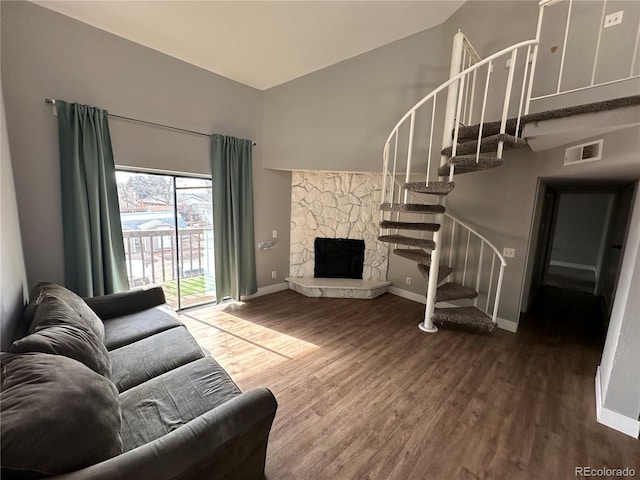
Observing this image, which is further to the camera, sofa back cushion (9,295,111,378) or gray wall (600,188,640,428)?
gray wall (600,188,640,428)

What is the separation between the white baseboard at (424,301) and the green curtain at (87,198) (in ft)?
13.2

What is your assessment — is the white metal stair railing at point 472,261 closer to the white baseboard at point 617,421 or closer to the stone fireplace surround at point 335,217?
the stone fireplace surround at point 335,217

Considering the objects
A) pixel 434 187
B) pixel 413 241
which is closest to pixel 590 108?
pixel 434 187

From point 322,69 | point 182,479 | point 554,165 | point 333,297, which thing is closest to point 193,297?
point 333,297

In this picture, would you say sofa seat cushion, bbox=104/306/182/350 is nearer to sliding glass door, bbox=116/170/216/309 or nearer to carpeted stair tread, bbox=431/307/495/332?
sliding glass door, bbox=116/170/216/309

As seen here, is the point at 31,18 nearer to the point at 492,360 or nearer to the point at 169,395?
the point at 169,395

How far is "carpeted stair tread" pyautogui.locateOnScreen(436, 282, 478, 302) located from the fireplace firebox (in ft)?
5.26

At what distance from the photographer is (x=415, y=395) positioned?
2.18 metres

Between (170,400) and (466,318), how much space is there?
3108 mm

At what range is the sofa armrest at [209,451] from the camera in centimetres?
91

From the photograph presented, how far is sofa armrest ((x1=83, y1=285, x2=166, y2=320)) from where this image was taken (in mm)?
2400

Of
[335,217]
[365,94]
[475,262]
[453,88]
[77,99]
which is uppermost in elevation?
[365,94]

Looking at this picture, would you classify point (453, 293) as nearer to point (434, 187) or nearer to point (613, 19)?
point (434, 187)

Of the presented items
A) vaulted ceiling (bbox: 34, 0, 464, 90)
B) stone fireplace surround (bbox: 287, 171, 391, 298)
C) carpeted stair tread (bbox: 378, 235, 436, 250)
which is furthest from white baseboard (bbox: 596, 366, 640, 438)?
vaulted ceiling (bbox: 34, 0, 464, 90)
